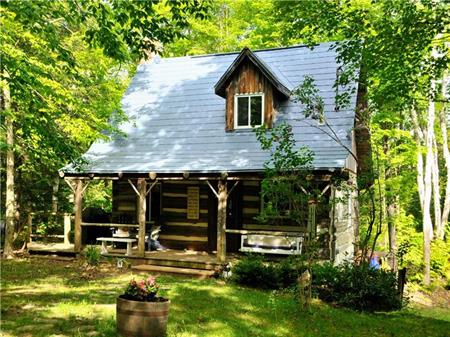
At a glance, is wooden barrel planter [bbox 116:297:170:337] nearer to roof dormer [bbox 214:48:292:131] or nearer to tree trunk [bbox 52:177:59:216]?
roof dormer [bbox 214:48:292:131]

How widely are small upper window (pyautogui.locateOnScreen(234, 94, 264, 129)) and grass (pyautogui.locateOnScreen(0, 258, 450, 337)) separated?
238 inches

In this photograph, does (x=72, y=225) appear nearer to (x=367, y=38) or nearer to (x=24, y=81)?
(x=24, y=81)

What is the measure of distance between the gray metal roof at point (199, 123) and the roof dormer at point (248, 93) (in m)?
0.42

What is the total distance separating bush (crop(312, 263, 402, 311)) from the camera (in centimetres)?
1029

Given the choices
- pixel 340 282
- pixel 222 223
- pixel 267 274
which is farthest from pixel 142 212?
pixel 340 282

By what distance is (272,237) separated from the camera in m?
13.2

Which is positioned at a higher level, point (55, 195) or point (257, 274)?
point (55, 195)

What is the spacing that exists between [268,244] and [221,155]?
3.27 meters

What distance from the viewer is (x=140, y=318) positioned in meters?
6.62

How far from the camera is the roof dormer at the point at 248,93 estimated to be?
Result: 1527cm

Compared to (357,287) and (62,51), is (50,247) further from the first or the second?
(357,287)

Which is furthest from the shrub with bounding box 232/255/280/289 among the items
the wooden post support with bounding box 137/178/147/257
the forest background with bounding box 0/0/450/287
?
the wooden post support with bounding box 137/178/147/257

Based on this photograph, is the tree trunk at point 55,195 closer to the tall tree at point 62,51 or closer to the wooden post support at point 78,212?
the tall tree at point 62,51

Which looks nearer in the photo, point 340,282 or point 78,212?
point 340,282
